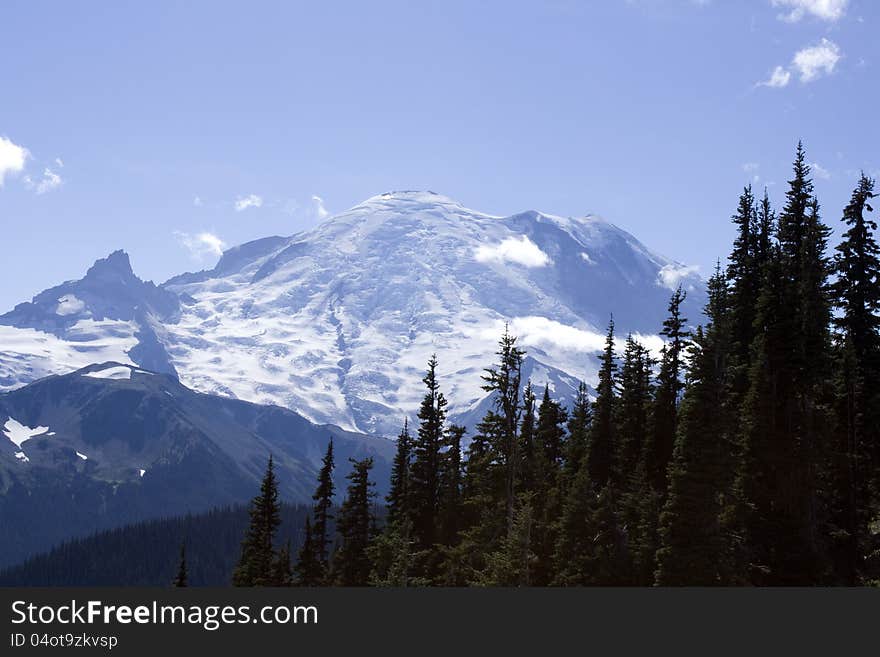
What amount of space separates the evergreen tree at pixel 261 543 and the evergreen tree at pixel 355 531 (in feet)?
17.1

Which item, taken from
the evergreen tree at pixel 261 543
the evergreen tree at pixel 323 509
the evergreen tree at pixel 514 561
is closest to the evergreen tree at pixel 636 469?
the evergreen tree at pixel 514 561

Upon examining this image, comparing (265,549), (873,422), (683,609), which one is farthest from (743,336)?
(683,609)

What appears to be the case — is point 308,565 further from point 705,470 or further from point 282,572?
point 705,470

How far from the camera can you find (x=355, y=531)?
7512cm

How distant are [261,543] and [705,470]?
1633 inches

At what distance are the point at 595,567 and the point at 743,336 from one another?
87.0 ft

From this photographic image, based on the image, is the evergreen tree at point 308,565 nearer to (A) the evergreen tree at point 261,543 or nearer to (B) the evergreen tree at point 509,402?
(A) the evergreen tree at point 261,543

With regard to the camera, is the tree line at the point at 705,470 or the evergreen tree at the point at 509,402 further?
the tree line at the point at 705,470

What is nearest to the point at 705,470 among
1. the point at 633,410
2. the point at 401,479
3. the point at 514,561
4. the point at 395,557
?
the point at 514,561

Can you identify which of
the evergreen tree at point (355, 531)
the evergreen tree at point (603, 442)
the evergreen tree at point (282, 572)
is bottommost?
the evergreen tree at point (282, 572)

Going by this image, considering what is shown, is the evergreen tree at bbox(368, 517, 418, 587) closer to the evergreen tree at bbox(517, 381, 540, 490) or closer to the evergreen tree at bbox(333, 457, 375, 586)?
the evergreen tree at bbox(333, 457, 375, 586)

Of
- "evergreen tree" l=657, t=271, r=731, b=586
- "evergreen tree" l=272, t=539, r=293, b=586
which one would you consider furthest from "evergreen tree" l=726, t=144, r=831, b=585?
"evergreen tree" l=272, t=539, r=293, b=586

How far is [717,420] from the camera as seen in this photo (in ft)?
158

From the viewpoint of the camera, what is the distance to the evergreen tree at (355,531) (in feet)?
242
